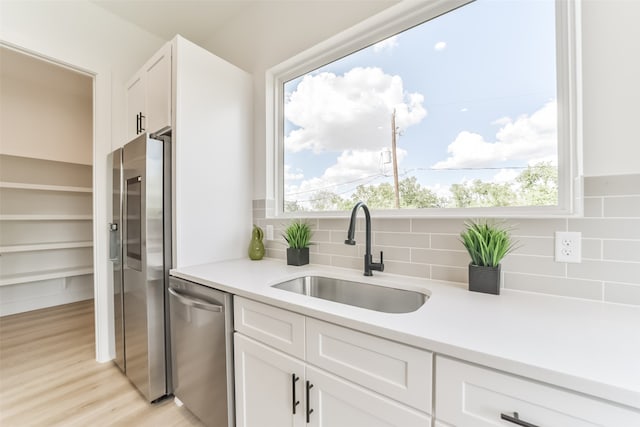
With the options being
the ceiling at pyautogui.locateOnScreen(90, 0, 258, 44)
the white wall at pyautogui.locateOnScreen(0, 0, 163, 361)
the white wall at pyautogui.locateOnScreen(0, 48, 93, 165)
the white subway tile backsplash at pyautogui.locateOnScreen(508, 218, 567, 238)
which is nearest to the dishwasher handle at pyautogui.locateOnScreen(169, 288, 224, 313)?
the white wall at pyautogui.locateOnScreen(0, 0, 163, 361)

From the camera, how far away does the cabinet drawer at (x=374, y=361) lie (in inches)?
28.3

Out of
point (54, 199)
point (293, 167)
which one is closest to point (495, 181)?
point (293, 167)

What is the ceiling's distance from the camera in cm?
212

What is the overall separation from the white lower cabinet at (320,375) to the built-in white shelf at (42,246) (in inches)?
129

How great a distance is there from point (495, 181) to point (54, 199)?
15.5 feet

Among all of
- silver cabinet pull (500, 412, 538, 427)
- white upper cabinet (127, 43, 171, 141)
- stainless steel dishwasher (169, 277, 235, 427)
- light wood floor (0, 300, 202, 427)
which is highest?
white upper cabinet (127, 43, 171, 141)

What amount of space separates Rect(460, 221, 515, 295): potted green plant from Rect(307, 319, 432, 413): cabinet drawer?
53 cm

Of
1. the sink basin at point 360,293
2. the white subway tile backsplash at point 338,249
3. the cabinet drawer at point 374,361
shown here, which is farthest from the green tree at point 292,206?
the cabinet drawer at point 374,361

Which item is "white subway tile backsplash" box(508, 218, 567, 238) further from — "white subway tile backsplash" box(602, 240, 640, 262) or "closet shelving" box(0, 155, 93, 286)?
"closet shelving" box(0, 155, 93, 286)

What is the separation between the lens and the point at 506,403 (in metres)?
0.61

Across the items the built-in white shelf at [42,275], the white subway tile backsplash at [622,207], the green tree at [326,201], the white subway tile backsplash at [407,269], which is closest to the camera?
the white subway tile backsplash at [622,207]

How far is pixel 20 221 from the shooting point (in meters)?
3.19

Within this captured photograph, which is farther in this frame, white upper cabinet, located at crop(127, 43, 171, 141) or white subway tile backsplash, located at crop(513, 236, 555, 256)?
white upper cabinet, located at crop(127, 43, 171, 141)

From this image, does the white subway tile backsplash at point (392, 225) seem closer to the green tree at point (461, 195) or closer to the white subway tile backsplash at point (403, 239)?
the white subway tile backsplash at point (403, 239)
